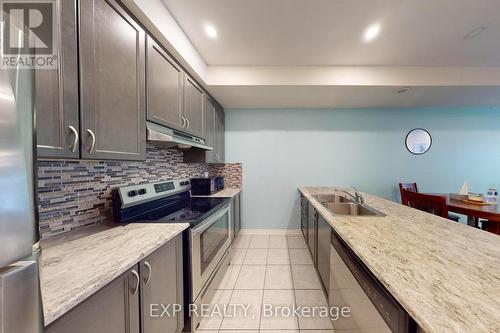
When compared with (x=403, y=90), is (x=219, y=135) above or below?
below

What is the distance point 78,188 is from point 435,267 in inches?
74.5

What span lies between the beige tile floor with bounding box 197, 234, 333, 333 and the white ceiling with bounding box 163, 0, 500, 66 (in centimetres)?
252

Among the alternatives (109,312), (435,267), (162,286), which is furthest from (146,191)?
(435,267)

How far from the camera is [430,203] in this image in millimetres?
2262

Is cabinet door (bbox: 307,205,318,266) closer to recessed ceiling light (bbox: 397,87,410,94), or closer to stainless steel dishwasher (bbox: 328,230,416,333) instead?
stainless steel dishwasher (bbox: 328,230,416,333)

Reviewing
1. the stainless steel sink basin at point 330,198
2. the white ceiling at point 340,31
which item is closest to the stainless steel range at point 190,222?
the stainless steel sink basin at point 330,198

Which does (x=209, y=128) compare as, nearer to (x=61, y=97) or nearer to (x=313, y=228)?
(x=313, y=228)

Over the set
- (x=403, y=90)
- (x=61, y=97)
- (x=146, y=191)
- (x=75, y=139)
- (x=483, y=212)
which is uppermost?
(x=403, y=90)

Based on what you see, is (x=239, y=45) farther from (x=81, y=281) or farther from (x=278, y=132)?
(x=81, y=281)

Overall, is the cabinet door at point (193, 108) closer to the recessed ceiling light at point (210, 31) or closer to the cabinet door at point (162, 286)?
the recessed ceiling light at point (210, 31)

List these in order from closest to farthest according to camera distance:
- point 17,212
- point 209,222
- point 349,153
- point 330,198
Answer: point 17,212, point 209,222, point 330,198, point 349,153

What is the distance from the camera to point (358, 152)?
3697mm

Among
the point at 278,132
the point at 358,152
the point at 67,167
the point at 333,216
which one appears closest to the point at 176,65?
the point at 67,167

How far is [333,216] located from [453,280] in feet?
2.91
